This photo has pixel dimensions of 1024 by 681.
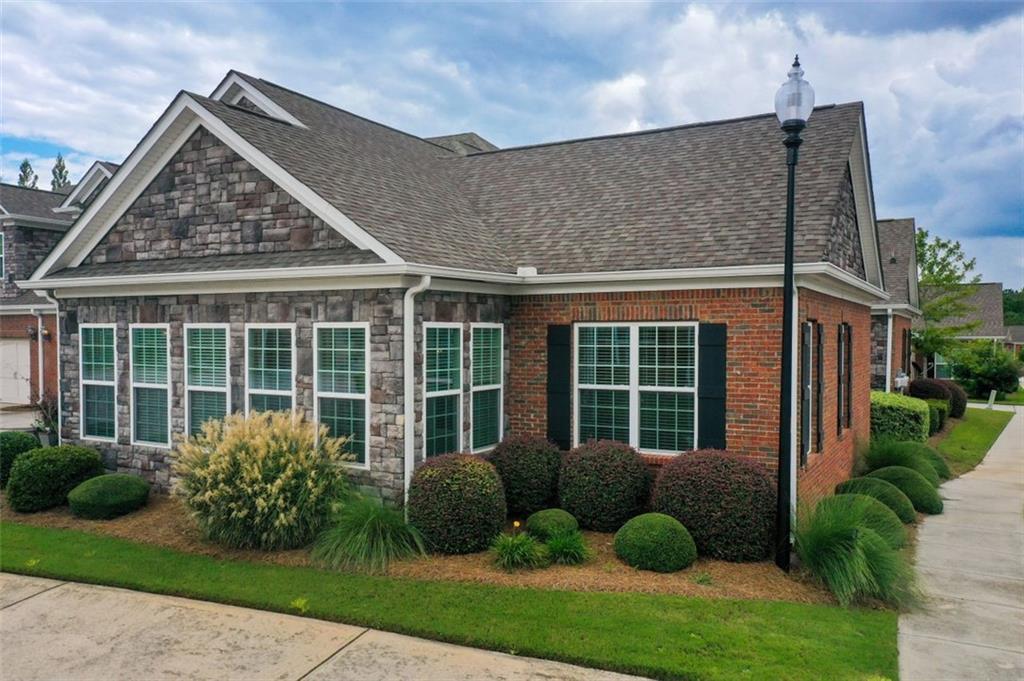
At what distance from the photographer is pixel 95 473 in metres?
10.8

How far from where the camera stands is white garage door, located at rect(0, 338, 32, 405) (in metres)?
23.0

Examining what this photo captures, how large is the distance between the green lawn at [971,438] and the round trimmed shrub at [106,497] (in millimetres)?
15170

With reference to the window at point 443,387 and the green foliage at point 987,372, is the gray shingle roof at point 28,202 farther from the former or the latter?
the green foliage at point 987,372

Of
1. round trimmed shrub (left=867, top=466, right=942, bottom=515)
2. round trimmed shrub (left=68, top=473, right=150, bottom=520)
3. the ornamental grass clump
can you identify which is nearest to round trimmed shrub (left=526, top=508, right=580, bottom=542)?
the ornamental grass clump

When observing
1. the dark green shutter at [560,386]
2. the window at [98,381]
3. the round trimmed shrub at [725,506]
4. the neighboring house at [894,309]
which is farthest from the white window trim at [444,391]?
the neighboring house at [894,309]

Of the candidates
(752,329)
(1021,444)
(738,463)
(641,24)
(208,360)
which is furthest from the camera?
(1021,444)

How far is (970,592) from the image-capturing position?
764cm

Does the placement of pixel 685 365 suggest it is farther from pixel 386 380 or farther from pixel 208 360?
pixel 208 360

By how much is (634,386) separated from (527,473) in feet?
6.25

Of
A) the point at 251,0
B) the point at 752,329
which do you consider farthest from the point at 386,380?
the point at 251,0

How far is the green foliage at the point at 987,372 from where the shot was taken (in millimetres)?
31969

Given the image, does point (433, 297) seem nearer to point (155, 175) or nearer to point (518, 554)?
point (518, 554)

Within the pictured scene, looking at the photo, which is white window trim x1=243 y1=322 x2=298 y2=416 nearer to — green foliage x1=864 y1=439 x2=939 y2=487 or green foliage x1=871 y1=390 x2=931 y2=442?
green foliage x1=864 y1=439 x2=939 y2=487

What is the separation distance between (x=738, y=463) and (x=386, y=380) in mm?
4282
